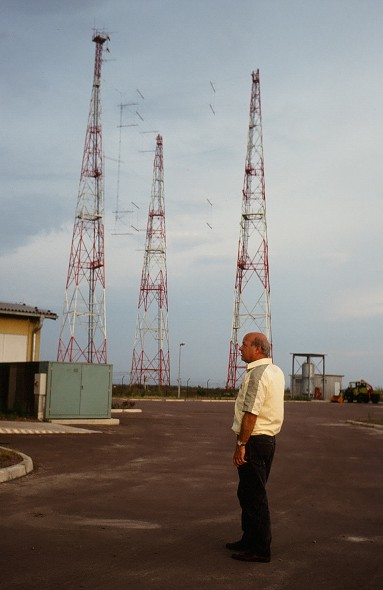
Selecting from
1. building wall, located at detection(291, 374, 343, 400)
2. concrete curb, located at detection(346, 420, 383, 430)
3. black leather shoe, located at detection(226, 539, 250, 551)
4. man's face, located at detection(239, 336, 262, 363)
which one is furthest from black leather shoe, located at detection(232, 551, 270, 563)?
building wall, located at detection(291, 374, 343, 400)

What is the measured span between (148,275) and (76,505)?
2077 inches

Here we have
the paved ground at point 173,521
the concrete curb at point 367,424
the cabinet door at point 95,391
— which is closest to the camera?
the paved ground at point 173,521

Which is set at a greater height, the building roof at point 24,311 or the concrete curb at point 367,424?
the building roof at point 24,311

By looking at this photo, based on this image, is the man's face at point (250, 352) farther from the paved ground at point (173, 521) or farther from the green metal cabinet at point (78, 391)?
the green metal cabinet at point (78, 391)

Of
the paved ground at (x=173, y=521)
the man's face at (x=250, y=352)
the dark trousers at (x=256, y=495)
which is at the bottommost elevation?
the paved ground at (x=173, y=521)

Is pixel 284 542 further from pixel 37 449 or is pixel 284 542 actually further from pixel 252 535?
pixel 37 449

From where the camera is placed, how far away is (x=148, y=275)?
6072 centimetres

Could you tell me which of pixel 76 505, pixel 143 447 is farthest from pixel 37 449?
pixel 76 505

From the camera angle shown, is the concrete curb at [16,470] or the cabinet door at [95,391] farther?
the cabinet door at [95,391]

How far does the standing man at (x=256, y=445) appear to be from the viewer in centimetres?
579

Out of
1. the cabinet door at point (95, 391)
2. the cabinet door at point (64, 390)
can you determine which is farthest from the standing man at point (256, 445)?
the cabinet door at point (95, 391)

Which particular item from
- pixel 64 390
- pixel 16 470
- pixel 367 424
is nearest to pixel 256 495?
pixel 16 470

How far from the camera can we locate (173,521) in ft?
24.4

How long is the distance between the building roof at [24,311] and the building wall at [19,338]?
354 mm
